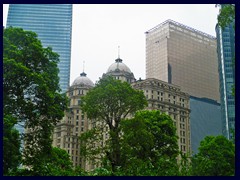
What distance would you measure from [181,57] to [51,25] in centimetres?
4689

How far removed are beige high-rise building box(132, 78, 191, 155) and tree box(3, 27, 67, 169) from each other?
135 ft

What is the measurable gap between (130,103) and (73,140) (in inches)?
2426

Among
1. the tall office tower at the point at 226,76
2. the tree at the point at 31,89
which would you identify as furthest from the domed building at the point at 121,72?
the tree at the point at 31,89

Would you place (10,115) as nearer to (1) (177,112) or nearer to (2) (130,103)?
(2) (130,103)

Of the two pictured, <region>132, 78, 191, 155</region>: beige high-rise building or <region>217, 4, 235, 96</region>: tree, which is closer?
<region>217, 4, 235, 96</region>: tree

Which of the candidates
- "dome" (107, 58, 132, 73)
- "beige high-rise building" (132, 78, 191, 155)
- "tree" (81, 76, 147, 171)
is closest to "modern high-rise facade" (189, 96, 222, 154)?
"beige high-rise building" (132, 78, 191, 155)

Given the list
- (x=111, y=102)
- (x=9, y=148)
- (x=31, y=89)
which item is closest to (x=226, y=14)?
(x=111, y=102)

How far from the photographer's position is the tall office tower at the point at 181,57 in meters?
86.4

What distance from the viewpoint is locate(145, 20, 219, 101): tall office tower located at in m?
86.4

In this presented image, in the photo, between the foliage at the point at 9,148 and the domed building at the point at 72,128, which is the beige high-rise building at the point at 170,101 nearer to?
the domed building at the point at 72,128

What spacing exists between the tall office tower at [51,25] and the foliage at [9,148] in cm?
9767

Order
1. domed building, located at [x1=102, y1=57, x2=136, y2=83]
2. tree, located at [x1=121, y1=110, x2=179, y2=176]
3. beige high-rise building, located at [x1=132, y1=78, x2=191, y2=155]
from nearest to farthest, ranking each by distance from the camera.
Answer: tree, located at [x1=121, y1=110, x2=179, y2=176] → beige high-rise building, located at [x1=132, y1=78, x2=191, y2=155] → domed building, located at [x1=102, y1=57, x2=136, y2=83]

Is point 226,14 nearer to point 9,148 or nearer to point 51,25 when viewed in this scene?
point 9,148

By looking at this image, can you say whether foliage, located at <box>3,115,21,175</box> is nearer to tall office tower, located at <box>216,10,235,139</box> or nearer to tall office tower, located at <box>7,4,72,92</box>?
tall office tower, located at <box>216,10,235,139</box>
